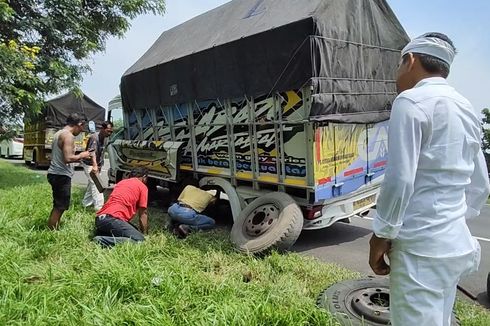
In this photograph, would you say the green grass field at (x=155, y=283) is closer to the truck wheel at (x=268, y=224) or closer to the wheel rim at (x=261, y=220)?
the truck wheel at (x=268, y=224)

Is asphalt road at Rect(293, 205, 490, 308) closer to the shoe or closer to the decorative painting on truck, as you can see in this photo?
the decorative painting on truck

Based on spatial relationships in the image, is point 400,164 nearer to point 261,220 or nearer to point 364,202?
point 261,220

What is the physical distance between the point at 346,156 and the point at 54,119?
14.0 m

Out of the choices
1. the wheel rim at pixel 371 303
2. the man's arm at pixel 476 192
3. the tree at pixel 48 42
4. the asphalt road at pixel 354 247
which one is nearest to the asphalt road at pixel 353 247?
the asphalt road at pixel 354 247

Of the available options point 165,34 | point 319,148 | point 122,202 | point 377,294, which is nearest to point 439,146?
point 377,294

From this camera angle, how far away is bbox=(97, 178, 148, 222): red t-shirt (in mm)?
5215

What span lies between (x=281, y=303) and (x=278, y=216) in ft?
5.85

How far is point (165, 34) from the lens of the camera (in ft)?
28.6

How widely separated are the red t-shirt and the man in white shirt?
410cm

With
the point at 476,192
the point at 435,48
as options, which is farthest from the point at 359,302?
the point at 435,48

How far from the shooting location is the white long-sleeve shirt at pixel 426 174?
5.33 feet

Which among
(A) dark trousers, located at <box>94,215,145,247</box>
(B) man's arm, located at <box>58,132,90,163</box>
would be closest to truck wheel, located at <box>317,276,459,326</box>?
(A) dark trousers, located at <box>94,215,145,247</box>

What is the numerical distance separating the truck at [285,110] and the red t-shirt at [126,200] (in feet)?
4.13

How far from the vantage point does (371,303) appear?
3188mm
